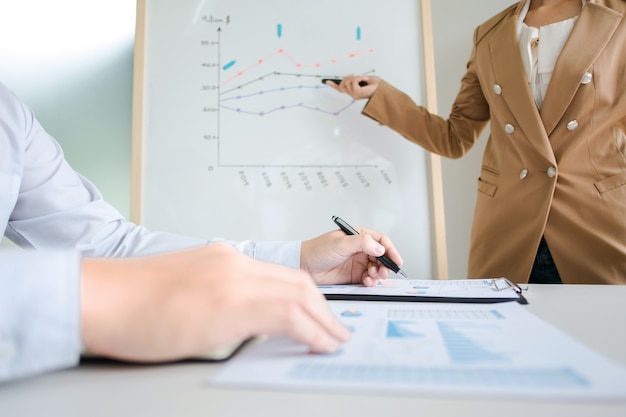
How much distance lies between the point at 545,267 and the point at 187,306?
931 mm

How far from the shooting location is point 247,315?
32cm

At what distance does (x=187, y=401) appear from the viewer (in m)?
0.29

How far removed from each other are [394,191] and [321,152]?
25cm

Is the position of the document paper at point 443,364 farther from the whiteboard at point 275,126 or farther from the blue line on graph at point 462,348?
the whiteboard at point 275,126

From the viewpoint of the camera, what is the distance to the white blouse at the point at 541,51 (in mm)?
1002

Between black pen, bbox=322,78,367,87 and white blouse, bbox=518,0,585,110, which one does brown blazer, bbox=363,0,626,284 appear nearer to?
white blouse, bbox=518,0,585,110

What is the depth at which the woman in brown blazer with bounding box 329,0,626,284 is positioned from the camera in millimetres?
934

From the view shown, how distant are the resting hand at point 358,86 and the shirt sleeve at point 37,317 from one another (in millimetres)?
1116

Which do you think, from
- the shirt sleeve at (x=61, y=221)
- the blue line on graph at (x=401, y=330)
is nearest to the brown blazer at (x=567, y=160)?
the shirt sleeve at (x=61, y=221)

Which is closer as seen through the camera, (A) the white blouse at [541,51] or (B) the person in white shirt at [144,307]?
(B) the person in white shirt at [144,307]

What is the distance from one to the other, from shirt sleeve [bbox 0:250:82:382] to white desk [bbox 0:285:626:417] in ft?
0.08

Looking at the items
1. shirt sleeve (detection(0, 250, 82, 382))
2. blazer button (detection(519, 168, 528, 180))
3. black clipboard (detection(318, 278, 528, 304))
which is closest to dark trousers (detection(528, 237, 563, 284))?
blazer button (detection(519, 168, 528, 180))

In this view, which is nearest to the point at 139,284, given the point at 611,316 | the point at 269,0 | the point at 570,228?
the point at 611,316

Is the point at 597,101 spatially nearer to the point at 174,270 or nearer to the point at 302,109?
the point at 302,109
